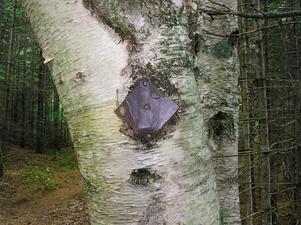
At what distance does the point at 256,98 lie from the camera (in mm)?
5676

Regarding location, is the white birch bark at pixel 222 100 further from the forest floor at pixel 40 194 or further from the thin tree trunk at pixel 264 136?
the forest floor at pixel 40 194

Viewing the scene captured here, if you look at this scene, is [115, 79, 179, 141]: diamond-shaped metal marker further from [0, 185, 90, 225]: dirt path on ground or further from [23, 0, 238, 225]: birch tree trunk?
[0, 185, 90, 225]: dirt path on ground

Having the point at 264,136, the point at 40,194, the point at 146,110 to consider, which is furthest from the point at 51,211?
the point at 146,110

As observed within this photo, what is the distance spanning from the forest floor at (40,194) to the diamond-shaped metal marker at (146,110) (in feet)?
24.7

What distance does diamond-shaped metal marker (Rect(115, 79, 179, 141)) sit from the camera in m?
0.78

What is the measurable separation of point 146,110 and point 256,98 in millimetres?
5304

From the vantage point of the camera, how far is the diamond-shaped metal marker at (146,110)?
2.57 ft

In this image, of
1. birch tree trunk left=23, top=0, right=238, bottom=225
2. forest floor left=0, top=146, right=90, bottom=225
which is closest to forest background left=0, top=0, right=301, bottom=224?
forest floor left=0, top=146, right=90, bottom=225

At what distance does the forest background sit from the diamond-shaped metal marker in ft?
5.71

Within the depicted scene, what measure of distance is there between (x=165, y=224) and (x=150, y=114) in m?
0.30

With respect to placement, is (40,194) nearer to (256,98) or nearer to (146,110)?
(256,98)

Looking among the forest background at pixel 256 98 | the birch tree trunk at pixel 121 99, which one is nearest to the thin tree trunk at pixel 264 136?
the forest background at pixel 256 98

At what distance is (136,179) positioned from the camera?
77 centimetres

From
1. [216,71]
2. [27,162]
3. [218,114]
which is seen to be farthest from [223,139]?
[27,162]
